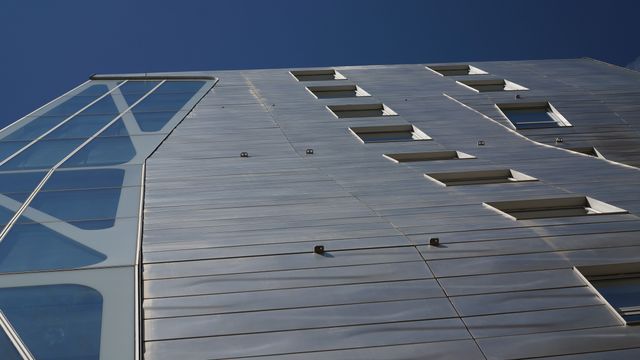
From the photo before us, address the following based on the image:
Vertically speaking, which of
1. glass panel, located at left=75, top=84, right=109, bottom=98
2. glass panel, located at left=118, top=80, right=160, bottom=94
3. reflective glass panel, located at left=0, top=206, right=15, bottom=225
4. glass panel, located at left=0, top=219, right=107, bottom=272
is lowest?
glass panel, located at left=75, top=84, right=109, bottom=98

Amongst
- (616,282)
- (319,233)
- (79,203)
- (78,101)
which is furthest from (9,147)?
(616,282)

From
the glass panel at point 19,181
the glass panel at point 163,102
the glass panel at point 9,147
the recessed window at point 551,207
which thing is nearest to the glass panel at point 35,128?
the glass panel at point 9,147

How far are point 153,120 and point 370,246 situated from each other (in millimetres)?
10678

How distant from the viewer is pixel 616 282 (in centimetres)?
1004

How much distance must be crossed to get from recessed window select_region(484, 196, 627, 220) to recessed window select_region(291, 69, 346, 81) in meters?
14.7

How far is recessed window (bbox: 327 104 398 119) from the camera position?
852 inches

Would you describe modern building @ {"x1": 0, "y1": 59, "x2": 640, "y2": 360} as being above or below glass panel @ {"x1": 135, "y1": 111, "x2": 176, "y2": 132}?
above

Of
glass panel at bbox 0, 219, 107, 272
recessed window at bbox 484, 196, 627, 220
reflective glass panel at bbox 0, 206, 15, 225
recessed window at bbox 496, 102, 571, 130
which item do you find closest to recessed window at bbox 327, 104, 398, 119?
recessed window at bbox 496, 102, 571, 130

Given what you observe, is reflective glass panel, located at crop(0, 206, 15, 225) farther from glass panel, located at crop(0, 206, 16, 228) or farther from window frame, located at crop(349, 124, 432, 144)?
window frame, located at crop(349, 124, 432, 144)

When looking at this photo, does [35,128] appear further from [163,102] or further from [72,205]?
[72,205]

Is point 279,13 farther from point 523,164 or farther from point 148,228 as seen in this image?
point 148,228

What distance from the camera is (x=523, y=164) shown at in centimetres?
1620

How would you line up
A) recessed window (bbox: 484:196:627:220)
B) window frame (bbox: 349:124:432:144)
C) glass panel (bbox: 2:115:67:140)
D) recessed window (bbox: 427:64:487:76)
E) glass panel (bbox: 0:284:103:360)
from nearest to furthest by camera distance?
glass panel (bbox: 0:284:103:360) < recessed window (bbox: 484:196:627:220) < glass panel (bbox: 2:115:67:140) < window frame (bbox: 349:124:432:144) < recessed window (bbox: 427:64:487:76)

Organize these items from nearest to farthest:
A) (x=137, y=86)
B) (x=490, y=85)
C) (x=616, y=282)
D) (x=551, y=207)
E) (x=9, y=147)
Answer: (x=616, y=282)
(x=551, y=207)
(x=9, y=147)
(x=137, y=86)
(x=490, y=85)
